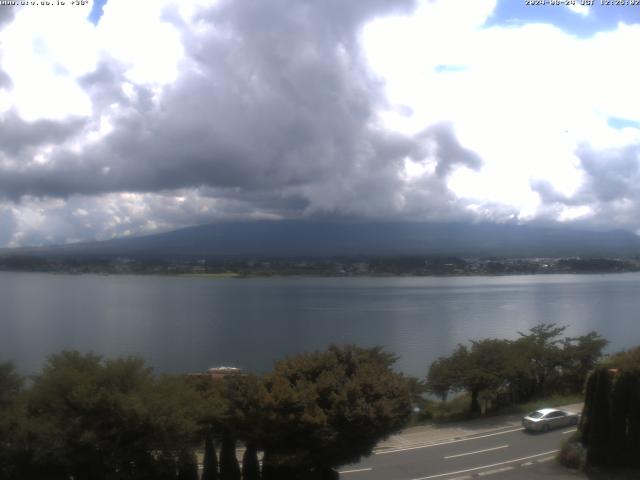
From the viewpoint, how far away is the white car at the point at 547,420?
51.8ft

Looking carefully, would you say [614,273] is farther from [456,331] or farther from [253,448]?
[253,448]

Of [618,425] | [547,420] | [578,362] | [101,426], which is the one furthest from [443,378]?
[101,426]

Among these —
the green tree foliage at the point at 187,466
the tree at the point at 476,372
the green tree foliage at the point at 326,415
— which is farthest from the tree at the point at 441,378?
the green tree foliage at the point at 187,466

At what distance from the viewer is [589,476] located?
37.9ft

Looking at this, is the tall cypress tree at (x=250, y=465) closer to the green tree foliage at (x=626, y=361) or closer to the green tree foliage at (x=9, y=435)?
the green tree foliage at (x=9, y=435)

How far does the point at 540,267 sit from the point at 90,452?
5503 inches

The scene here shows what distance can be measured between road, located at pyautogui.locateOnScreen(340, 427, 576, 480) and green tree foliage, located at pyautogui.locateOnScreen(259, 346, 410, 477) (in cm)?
168

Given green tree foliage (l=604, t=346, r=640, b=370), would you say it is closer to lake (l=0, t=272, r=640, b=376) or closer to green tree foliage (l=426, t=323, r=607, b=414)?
green tree foliage (l=426, t=323, r=607, b=414)

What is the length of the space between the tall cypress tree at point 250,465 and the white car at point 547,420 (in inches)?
306

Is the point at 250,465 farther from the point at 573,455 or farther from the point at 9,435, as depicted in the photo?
the point at 573,455

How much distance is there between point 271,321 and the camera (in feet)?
185

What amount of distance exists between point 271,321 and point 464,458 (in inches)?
1713

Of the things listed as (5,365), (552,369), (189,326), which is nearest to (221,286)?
(189,326)

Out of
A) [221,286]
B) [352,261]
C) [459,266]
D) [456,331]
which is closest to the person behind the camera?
[456,331]
